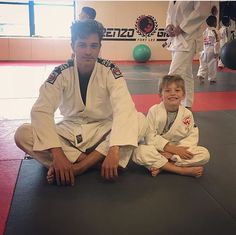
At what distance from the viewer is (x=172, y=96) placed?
2.74m

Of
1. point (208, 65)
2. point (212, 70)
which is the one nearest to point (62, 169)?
point (212, 70)

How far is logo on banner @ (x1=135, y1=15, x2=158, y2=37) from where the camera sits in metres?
11.7

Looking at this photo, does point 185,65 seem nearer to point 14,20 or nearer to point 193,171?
point 193,171

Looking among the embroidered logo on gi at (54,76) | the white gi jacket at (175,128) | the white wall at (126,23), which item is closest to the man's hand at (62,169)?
the embroidered logo on gi at (54,76)

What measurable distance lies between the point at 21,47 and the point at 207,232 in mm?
10371

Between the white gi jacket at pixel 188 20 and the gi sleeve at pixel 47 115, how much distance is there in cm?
234

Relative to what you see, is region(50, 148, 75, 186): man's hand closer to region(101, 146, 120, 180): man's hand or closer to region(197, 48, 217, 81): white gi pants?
region(101, 146, 120, 180): man's hand

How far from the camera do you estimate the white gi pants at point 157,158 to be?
254 centimetres

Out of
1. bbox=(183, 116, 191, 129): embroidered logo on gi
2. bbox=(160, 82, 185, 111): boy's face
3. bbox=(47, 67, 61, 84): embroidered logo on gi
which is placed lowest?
bbox=(183, 116, 191, 129): embroidered logo on gi

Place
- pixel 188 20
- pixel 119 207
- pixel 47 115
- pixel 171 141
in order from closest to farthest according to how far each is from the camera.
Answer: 1. pixel 119 207
2. pixel 47 115
3. pixel 171 141
4. pixel 188 20

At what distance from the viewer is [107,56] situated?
11.6 m


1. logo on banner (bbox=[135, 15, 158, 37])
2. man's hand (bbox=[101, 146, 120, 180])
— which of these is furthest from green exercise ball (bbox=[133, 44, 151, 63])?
man's hand (bbox=[101, 146, 120, 180])

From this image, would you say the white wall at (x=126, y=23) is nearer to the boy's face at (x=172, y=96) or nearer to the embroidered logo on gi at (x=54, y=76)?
the boy's face at (x=172, y=96)

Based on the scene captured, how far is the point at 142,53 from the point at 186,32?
6.80 metres
